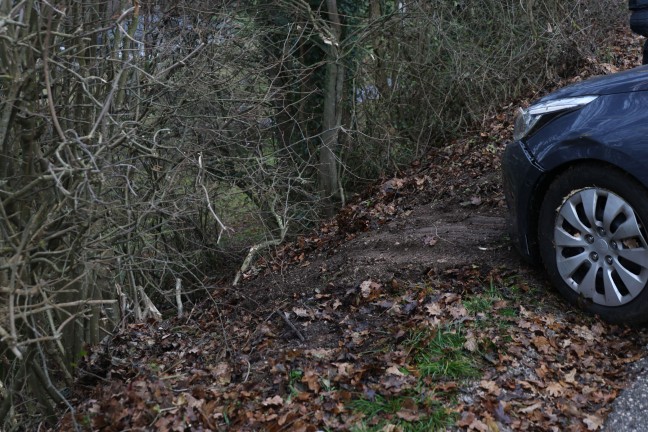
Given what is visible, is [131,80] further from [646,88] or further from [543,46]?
[543,46]

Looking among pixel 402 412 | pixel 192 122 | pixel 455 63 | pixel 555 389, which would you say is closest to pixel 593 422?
pixel 555 389

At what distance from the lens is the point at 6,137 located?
19.6 ft

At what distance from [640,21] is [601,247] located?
10.5 feet

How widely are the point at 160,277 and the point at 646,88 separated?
5.30 m

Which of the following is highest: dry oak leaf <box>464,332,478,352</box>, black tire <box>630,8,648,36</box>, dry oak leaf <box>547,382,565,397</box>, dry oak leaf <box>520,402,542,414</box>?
black tire <box>630,8,648,36</box>

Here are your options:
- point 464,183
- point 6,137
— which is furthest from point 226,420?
point 464,183

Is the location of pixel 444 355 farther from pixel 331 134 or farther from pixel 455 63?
pixel 455 63

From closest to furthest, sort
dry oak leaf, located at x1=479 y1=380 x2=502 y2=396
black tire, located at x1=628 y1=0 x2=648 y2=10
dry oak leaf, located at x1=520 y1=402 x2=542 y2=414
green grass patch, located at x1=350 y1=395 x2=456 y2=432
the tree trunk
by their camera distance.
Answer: green grass patch, located at x1=350 y1=395 x2=456 y2=432
dry oak leaf, located at x1=520 y1=402 x2=542 y2=414
dry oak leaf, located at x1=479 y1=380 x2=502 y2=396
black tire, located at x1=628 y1=0 x2=648 y2=10
the tree trunk

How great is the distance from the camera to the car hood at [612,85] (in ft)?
16.6

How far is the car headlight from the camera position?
5344mm

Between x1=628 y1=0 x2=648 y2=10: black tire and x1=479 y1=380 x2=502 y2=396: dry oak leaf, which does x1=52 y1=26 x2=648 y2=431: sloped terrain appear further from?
x1=628 y1=0 x2=648 y2=10: black tire

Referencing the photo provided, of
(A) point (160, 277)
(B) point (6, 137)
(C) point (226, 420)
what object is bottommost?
(A) point (160, 277)

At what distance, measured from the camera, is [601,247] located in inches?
197

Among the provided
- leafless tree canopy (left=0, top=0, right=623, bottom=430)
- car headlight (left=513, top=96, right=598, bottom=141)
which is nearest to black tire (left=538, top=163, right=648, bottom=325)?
car headlight (left=513, top=96, right=598, bottom=141)
